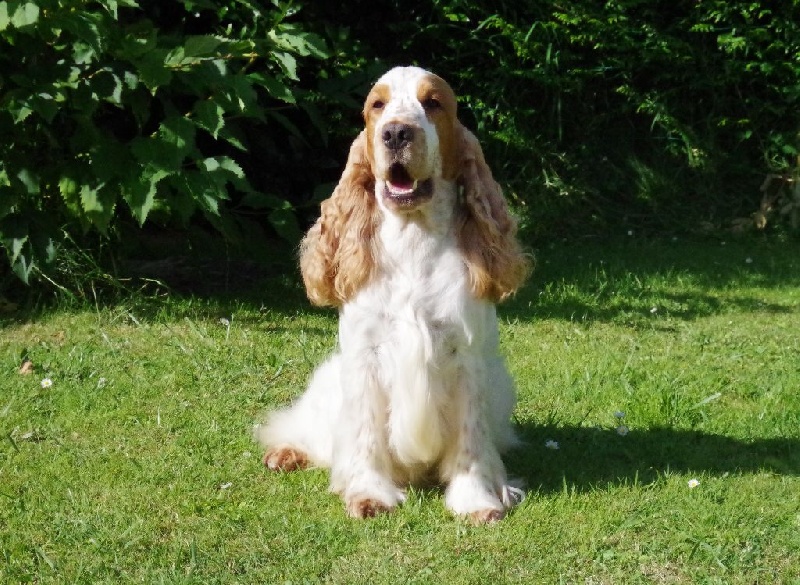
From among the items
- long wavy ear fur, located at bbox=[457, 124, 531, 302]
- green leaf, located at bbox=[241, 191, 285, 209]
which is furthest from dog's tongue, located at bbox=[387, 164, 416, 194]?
green leaf, located at bbox=[241, 191, 285, 209]

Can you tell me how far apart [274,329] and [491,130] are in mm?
3492

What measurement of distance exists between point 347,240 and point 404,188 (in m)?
0.29

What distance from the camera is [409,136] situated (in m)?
3.63

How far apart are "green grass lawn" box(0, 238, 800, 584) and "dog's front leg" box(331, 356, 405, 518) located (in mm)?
107

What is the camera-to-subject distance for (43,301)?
6520 mm

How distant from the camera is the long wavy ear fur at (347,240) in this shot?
385 cm

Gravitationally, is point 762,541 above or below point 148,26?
below

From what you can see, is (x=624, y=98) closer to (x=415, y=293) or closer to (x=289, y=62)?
(x=289, y=62)

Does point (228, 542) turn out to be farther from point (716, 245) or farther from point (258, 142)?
point (716, 245)

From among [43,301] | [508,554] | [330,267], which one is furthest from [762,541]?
[43,301]

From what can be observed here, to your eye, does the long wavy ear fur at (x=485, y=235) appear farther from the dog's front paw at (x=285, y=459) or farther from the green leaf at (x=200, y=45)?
the green leaf at (x=200, y=45)

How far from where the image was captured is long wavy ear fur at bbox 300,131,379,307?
12.6ft

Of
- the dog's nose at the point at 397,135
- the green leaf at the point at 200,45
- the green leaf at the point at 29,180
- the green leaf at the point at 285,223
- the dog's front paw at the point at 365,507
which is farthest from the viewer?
the green leaf at the point at 285,223

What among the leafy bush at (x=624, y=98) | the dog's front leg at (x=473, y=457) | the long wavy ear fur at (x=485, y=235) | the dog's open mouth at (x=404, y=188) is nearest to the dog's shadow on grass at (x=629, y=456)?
the dog's front leg at (x=473, y=457)
